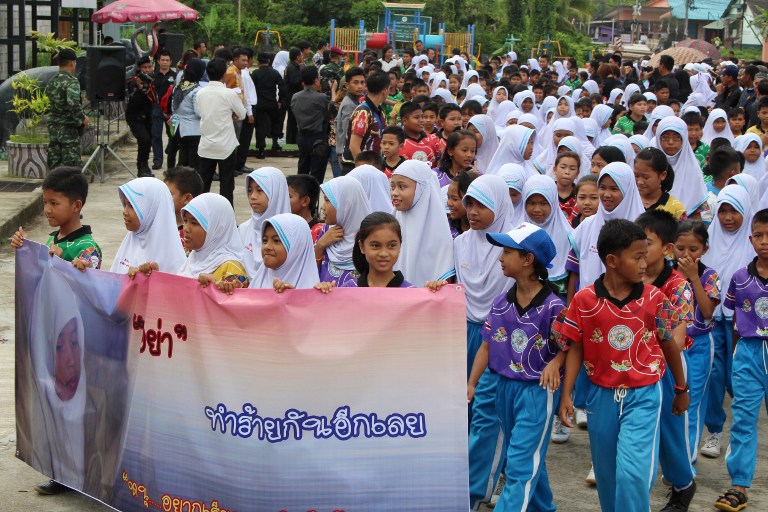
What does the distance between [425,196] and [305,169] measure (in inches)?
309

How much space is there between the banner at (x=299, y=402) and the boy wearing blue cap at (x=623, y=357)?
57 cm

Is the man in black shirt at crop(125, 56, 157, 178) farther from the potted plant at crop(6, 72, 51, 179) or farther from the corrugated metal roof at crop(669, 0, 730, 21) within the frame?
the corrugated metal roof at crop(669, 0, 730, 21)

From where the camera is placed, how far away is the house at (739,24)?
71.9 meters

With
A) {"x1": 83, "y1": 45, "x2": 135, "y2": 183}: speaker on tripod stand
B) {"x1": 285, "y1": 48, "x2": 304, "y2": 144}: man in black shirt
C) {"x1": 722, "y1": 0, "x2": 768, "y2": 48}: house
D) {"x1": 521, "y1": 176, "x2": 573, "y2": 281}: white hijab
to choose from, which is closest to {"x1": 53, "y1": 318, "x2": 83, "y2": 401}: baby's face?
{"x1": 521, "y1": 176, "x2": 573, "y2": 281}: white hijab

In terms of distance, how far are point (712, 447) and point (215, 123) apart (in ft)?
23.9

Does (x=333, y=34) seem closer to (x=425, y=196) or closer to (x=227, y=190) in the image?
(x=227, y=190)

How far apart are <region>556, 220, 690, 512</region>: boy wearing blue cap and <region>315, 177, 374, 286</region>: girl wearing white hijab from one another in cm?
150

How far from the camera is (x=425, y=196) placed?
6.05m

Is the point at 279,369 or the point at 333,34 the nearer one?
the point at 279,369

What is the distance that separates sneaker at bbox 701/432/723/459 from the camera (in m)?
6.42

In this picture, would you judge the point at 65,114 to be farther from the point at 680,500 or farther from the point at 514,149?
the point at 680,500

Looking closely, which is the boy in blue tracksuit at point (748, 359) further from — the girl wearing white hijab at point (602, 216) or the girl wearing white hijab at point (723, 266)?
the girl wearing white hijab at point (602, 216)

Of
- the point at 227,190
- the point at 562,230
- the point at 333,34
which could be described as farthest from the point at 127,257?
the point at 333,34

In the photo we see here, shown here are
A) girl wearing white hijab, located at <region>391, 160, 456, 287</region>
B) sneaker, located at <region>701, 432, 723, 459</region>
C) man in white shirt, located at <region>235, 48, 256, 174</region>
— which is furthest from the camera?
man in white shirt, located at <region>235, 48, 256, 174</region>
